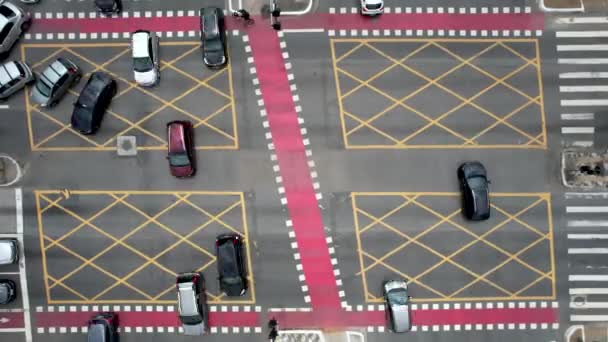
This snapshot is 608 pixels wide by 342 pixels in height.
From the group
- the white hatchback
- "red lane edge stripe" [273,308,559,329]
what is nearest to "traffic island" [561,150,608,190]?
"red lane edge stripe" [273,308,559,329]

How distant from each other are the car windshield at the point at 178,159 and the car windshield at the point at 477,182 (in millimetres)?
11732

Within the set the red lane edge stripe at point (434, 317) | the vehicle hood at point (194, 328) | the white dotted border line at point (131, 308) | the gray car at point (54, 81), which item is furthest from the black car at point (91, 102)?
the red lane edge stripe at point (434, 317)

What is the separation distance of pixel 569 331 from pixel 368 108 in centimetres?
1282

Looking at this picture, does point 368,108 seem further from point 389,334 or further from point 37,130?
point 37,130

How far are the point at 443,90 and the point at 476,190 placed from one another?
175 inches

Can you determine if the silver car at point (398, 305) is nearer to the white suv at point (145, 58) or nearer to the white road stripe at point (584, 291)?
the white road stripe at point (584, 291)

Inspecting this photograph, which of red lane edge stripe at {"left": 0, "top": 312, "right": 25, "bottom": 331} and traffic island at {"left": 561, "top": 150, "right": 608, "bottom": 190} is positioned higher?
traffic island at {"left": 561, "top": 150, "right": 608, "bottom": 190}

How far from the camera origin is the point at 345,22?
80.8ft

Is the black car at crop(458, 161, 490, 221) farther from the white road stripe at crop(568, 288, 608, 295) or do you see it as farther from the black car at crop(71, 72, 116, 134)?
the black car at crop(71, 72, 116, 134)

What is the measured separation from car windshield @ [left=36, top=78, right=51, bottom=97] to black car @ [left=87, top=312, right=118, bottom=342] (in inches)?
378

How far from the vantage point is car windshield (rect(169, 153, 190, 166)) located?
2390cm

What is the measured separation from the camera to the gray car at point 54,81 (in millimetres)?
23875

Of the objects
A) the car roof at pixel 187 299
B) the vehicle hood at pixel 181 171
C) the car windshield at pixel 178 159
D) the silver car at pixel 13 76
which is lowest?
the car roof at pixel 187 299

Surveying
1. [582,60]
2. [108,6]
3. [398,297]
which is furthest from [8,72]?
[582,60]
